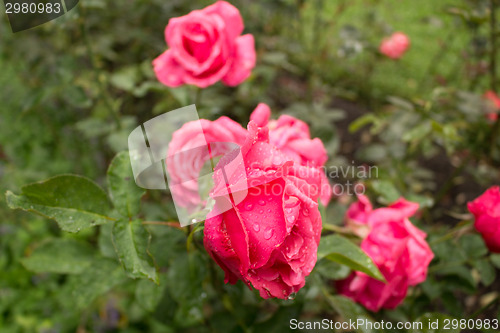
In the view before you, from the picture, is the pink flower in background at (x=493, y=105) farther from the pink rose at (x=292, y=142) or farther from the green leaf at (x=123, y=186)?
the green leaf at (x=123, y=186)

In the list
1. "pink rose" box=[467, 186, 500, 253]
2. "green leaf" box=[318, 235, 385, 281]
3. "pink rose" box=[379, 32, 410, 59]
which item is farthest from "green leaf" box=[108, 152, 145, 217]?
"pink rose" box=[379, 32, 410, 59]

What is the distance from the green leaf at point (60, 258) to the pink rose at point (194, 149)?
1.35 feet

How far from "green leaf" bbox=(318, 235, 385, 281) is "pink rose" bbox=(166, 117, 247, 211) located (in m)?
0.21

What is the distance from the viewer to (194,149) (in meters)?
0.56

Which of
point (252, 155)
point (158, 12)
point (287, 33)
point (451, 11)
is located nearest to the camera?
point (252, 155)

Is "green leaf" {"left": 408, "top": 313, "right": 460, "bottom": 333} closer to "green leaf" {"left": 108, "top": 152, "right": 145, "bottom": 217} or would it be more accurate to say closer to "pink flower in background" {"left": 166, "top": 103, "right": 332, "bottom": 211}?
"pink flower in background" {"left": 166, "top": 103, "right": 332, "bottom": 211}

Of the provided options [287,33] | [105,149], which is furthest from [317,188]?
[287,33]

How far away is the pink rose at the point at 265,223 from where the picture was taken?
423 mm

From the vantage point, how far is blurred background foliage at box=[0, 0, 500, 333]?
81 centimetres

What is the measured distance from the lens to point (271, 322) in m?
0.79

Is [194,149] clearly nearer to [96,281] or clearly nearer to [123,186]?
[123,186]

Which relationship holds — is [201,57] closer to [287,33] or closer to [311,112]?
[311,112]

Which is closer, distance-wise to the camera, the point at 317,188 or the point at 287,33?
the point at 317,188

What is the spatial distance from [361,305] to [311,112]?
34.5 inches
